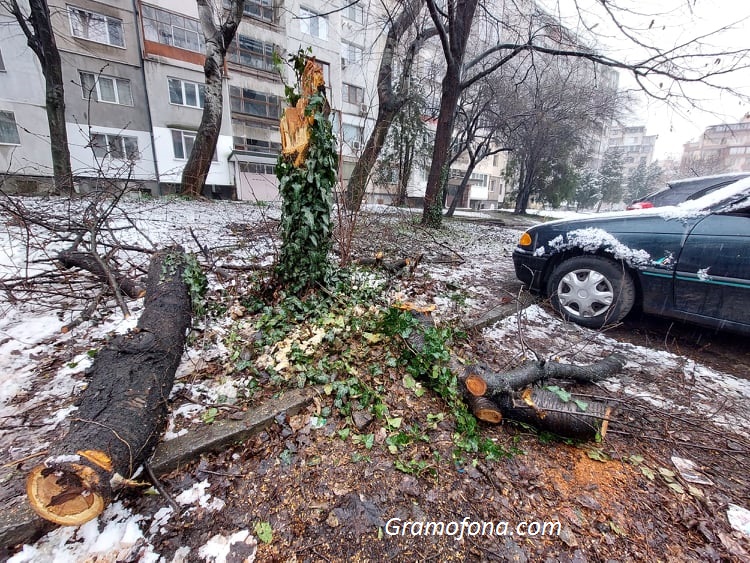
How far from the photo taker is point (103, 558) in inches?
50.8

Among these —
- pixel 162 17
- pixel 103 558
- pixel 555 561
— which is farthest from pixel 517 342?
pixel 162 17

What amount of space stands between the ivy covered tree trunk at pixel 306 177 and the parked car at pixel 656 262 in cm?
270

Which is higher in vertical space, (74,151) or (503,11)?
(503,11)

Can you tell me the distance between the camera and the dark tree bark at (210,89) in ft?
32.4

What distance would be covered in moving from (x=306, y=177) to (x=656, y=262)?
3.47 metres

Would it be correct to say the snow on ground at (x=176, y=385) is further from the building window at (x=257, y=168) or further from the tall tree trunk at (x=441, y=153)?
the building window at (x=257, y=168)

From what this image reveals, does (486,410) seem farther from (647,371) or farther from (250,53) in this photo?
(250,53)

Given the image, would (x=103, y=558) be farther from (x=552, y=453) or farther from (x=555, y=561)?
(x=552, y=453)

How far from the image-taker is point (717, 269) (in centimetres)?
271

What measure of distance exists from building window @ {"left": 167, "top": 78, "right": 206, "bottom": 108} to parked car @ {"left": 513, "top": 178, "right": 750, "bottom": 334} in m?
20.9

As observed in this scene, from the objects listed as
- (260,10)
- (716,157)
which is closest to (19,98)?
(260,10)

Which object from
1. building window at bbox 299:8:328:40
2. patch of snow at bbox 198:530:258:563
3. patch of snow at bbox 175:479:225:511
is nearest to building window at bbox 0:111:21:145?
building window at bbox 299:8:328:40

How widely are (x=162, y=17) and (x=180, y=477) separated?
75.6ft

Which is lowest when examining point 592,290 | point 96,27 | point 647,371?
point 647,371
